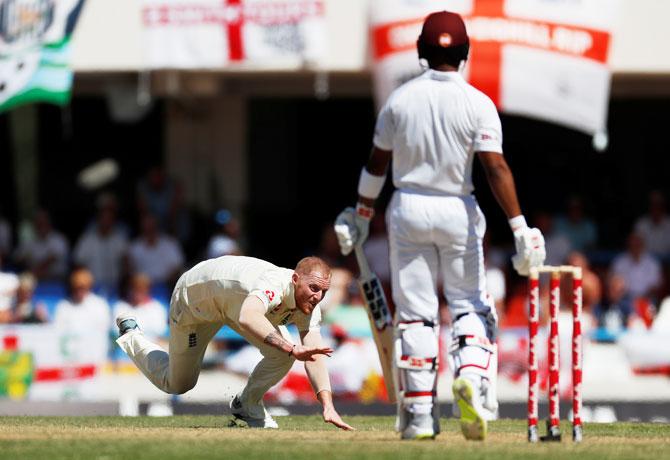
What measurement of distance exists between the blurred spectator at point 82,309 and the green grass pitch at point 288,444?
6.39 metres

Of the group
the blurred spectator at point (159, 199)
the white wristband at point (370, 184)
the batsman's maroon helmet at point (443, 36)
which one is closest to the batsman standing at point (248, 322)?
the white wristband at point (370, 184)

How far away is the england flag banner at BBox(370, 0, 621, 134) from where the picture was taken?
15.4 m

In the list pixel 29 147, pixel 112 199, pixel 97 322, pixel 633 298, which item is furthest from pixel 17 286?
pixel 633 298

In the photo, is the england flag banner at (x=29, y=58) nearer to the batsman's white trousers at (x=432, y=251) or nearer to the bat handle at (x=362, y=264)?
the bat handle at (x=362, y=264)

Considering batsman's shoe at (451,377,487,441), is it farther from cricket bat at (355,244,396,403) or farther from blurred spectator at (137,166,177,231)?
blurred spectator at (137,166,177,231)

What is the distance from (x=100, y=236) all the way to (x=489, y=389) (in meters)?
10.0

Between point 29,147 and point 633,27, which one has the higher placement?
point 633,27

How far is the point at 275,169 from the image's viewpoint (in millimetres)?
19547

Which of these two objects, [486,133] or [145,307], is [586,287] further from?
[486,133]

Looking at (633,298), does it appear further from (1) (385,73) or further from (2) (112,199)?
(2) (112,199)

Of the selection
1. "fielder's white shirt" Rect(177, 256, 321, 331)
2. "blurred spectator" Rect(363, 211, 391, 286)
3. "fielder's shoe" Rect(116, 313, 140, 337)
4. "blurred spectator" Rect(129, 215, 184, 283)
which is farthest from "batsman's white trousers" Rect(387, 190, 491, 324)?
"blurred spectator" Rect(129, 215, 184, 283)

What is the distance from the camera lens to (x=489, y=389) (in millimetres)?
7516

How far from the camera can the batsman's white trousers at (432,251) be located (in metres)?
7.36

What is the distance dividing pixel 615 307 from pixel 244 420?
7.14 metres
